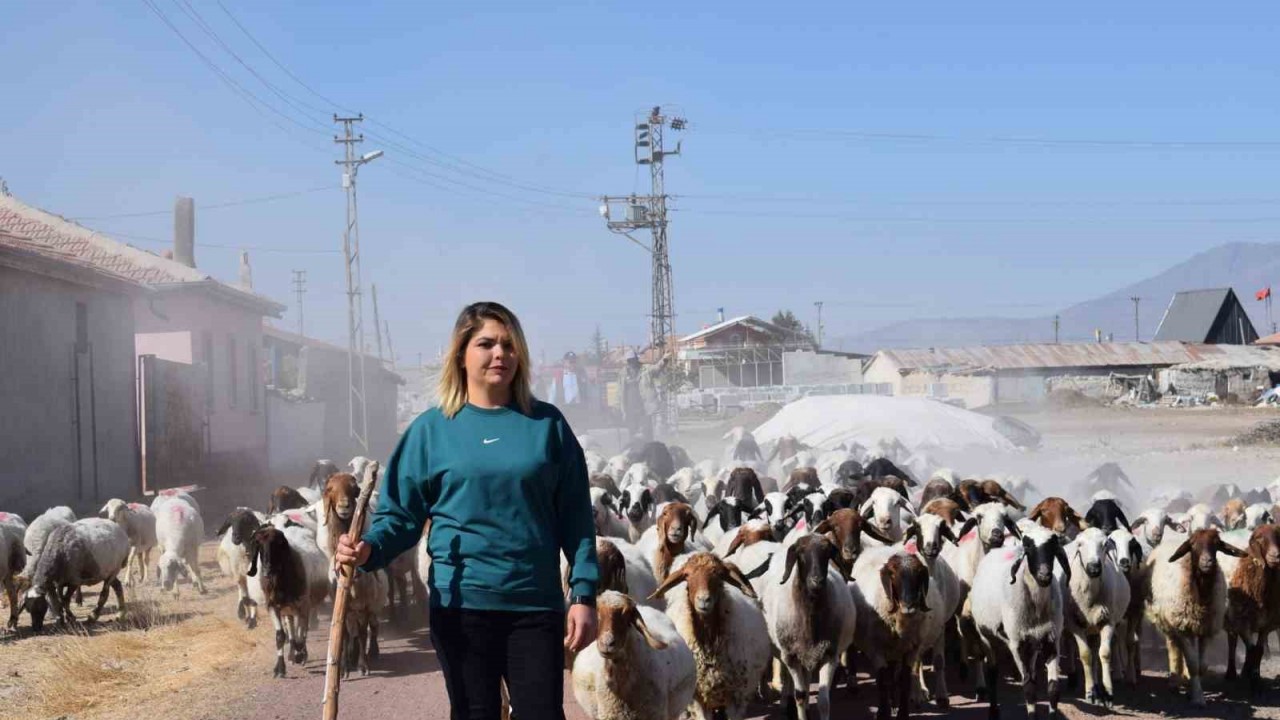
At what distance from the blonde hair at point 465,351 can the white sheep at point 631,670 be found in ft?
8.78

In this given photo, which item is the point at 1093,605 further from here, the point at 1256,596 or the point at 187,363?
the point at 187,363

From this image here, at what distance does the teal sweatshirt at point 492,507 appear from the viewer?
3.90 m

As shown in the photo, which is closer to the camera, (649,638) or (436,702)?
(649,638)

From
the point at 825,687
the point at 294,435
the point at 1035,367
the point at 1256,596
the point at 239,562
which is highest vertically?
the point at 1035,367

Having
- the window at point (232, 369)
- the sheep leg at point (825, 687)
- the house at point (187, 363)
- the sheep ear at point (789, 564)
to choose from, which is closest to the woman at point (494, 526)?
the sheep ear at point (789, 564)

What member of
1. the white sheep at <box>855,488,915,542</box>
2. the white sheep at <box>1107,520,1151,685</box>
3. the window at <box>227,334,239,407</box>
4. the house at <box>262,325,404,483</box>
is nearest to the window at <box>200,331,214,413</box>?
the window at <box>227,334,239,407</box>

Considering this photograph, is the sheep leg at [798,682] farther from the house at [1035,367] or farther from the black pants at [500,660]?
the house at [1035,367]

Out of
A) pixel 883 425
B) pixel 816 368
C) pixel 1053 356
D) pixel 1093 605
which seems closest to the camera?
pixel 1093 605

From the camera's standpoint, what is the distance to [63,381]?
21219 mm

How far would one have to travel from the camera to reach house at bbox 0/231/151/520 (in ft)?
63.2

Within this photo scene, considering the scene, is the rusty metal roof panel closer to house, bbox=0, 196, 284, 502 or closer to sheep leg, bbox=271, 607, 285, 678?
house, bbox=0, 196, 284, 502

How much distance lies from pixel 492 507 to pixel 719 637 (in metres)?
4.27

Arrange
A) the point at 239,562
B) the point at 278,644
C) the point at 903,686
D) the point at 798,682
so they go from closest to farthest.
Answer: the point at 798,682 < the point at 903,686 < the point at 278,644 < the point at 239,562

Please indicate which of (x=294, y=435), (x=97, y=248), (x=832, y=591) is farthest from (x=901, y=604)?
(x=294, y=435)
